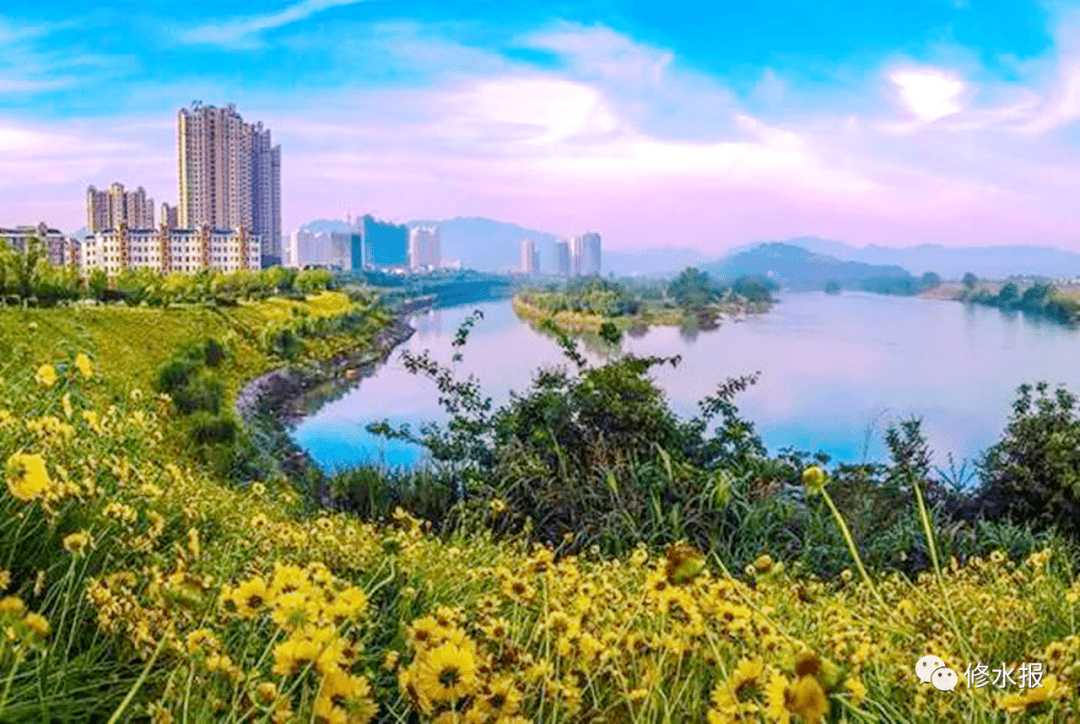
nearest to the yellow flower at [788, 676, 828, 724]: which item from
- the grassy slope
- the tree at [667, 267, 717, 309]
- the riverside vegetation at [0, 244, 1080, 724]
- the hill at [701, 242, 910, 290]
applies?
the riverside vegetation at [0, 244, 1080, 724]

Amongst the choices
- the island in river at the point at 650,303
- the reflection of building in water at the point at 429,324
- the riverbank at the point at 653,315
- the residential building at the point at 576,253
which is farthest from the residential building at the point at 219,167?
the residential building at the point at 576,253

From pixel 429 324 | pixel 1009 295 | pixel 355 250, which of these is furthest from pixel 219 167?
pixel 1009 295

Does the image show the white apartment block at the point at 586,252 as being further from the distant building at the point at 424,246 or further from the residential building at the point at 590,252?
the distant building at the point at 424,246

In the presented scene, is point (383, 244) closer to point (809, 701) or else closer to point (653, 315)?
point (653, 315)

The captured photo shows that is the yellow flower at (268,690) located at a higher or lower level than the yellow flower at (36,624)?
lower

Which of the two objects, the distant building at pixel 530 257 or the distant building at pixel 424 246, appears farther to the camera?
the distant building at pixel 424 246

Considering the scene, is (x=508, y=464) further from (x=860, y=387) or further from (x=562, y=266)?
(x=562, y=266)
